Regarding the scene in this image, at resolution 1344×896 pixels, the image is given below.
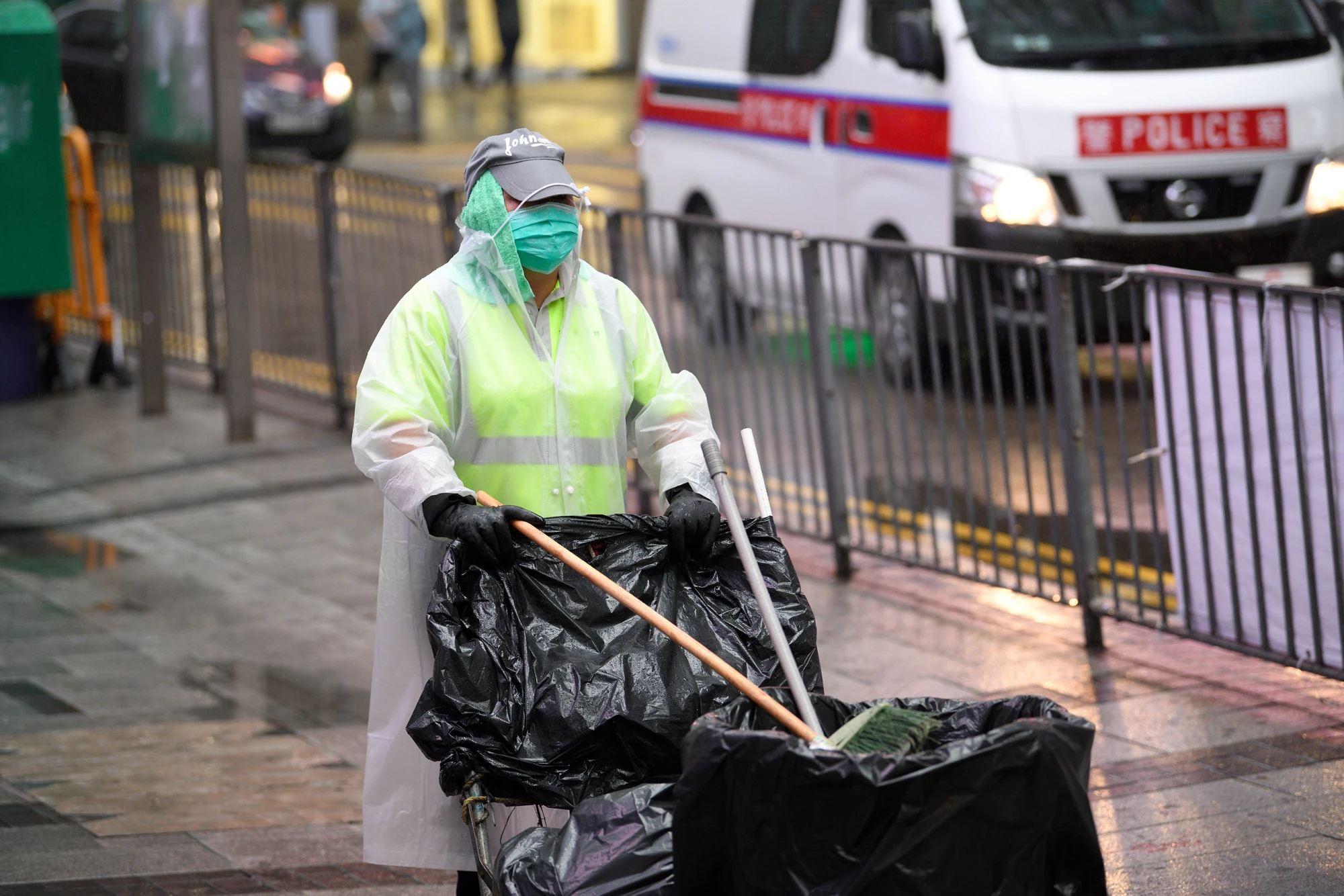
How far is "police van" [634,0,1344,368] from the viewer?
9219 millimetres

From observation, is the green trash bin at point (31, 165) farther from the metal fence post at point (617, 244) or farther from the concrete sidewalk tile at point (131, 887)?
the concrete sidewalk tile at point (131, 887)

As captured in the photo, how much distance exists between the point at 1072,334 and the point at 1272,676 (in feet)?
4.11

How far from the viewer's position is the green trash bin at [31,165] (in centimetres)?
1002

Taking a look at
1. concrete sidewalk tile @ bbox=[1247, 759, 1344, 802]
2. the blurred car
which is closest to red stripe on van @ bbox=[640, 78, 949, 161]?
concrete sidewalk tile @ bbox=[1247, 759, 1344, 802]

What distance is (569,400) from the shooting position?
3.73 m

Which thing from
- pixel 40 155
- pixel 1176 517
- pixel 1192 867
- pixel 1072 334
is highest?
pixel 40 155

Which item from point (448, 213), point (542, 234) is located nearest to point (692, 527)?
point (542, 234)

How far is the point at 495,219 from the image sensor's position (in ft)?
12.0

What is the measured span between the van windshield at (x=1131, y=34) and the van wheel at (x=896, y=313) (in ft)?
Result: 9.77

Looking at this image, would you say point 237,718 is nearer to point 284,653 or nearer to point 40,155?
point 284,653

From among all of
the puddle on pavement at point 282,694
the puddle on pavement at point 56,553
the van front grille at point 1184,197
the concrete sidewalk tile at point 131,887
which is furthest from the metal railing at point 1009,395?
the concrete sidewalk tile at point 131,887

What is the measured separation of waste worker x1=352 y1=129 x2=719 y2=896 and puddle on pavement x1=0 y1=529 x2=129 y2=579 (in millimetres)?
4065

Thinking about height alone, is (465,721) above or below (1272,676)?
above

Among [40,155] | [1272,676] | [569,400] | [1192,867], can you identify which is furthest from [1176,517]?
[40,155]
